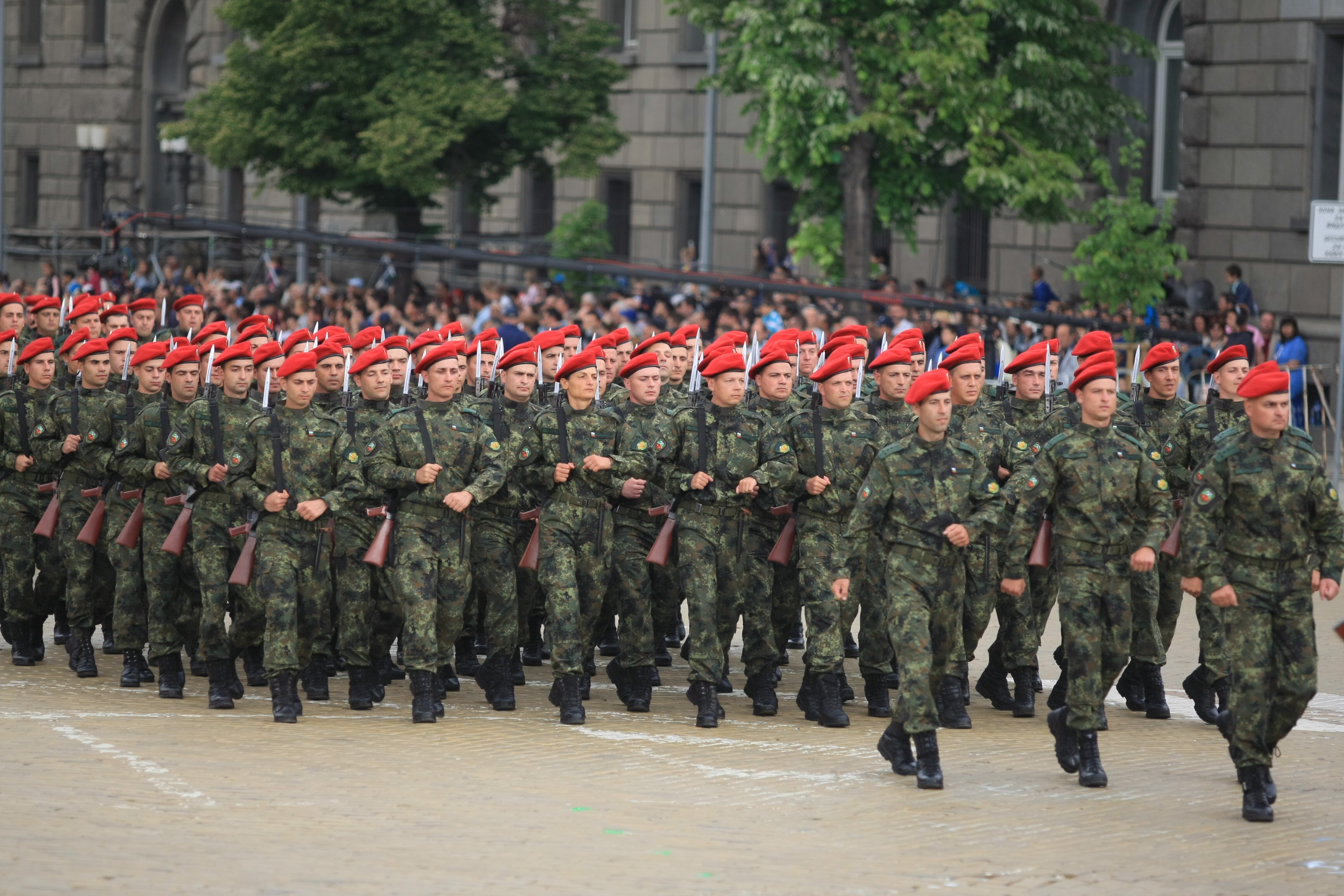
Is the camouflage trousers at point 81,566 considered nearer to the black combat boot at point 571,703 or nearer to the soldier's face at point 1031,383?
the black combat boot at point 571,703

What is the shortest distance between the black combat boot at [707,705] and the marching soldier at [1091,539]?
6.22 ft

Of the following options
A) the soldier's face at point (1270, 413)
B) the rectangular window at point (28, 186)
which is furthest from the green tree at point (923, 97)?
the rectangular window at point (28, 186)

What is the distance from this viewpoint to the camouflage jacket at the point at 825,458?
11109 millimetres

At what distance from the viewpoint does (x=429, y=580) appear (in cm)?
1109

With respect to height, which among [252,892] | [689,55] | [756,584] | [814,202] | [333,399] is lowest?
[252,892]

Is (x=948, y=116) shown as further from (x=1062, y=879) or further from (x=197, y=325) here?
(x=1062, y=879)

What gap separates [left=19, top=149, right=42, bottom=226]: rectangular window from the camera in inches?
1866

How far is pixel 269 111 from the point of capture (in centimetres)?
2916

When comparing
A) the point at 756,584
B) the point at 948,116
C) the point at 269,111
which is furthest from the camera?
the point at 269,111

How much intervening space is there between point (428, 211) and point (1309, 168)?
18.8 metres

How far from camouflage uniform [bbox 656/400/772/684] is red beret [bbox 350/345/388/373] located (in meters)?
1.78

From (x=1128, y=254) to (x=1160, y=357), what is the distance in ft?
31.5

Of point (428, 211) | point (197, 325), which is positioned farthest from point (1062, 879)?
point (428, 211)

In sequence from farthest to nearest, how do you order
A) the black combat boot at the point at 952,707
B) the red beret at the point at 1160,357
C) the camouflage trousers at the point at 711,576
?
the red beret at the point at 1160,357, the black combat boot at the point at 952,707, the camouflage trousers at the point at 711,576
